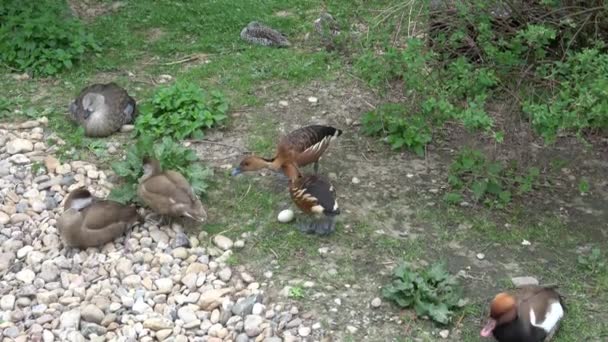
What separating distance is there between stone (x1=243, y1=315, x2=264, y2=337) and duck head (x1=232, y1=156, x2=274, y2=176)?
1.68 m

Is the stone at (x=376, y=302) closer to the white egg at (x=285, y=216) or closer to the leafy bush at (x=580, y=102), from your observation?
the white egg at (x=285, y=216)

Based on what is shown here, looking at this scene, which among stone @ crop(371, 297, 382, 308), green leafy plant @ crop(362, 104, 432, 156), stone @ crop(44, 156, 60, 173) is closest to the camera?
stone @ crop(371, 297, 382, 308)

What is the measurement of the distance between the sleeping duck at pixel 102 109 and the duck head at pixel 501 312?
417cm

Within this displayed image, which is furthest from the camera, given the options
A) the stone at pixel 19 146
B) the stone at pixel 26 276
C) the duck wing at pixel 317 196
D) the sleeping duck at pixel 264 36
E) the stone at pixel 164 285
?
the sleeping duck at pixel 264 36

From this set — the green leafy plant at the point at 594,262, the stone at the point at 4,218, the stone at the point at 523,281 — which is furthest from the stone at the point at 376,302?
the stone at the point at 4,218

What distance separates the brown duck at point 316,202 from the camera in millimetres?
6129

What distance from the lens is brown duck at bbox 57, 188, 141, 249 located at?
601 centimetres

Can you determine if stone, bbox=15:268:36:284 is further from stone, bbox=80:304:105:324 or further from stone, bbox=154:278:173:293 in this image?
stone, bbox=154:278:173:293

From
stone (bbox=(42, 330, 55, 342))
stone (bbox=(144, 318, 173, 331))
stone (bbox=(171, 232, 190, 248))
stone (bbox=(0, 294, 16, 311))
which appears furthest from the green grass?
stone (bbox=(0, 294, 16, 311))

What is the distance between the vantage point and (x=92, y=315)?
5.46 meters

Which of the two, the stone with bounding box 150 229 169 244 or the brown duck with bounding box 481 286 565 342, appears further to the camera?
the stone with bounding box 150 229 169 244

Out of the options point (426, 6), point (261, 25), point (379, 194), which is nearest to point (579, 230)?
point (379, 194)

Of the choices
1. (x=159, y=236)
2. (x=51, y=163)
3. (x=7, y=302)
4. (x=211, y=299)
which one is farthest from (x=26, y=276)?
(x=51, y=163)

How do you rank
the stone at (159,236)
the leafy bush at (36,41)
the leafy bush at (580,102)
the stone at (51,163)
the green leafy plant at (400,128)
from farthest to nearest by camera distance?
the leafy bush at (36,41)
the green leafy plant at (400,128)
the stone at (51,163)
the stone at (159,236)
the leafy bush at (580,102)
